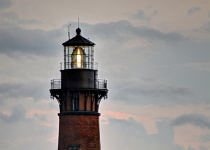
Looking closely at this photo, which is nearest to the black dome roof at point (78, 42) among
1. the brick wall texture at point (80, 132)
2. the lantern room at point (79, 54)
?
the lantern room at point (79, 54)

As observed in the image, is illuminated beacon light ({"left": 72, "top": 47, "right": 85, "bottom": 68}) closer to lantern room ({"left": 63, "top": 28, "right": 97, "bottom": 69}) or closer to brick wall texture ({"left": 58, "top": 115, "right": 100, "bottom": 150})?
lantern room ({"left": 63, "top": 28, "right": 97, "bottom": 69})

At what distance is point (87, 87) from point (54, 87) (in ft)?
8.02

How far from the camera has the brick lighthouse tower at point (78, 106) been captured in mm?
152375

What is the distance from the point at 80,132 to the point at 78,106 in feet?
6.02

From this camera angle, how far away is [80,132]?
152m

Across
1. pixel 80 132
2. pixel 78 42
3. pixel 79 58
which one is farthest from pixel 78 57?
pixel 80 132

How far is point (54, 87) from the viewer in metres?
153

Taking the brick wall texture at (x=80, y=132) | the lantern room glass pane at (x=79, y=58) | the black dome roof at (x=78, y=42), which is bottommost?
the brick wall texture at (x=80, y=132)

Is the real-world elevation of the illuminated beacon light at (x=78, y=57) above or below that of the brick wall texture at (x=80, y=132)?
above

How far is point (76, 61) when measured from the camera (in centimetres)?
15350

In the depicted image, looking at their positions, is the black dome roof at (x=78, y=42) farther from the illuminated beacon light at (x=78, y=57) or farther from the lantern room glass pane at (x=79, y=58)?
the illuminated beacon light at (x=78, y=57)

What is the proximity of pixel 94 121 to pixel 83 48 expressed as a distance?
528 cm

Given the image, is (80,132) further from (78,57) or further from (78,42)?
(78,42)

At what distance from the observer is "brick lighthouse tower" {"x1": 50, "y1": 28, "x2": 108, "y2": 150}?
152375mm
